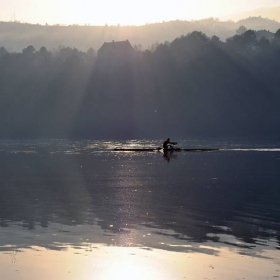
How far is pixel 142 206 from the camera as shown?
40.5 metres

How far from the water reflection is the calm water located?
0.14 feet

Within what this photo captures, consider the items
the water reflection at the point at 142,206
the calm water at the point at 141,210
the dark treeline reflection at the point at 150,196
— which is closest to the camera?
the calm water at the point at 141,210

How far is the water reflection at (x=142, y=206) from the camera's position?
92.3ft

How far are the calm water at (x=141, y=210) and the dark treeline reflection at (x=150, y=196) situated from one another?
2.2 inches

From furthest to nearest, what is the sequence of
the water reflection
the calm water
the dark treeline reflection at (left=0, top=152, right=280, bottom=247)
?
the dark treeline reflection at (left=0, top=152, right=280, bottom=247), the water reflection, the calm water

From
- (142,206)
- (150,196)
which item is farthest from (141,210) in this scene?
(150,196)

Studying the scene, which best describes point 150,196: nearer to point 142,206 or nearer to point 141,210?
point 142,206

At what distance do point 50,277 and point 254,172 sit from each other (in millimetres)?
46002

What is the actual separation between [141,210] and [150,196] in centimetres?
Result: 731

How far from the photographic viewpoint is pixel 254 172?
65312 millimetres

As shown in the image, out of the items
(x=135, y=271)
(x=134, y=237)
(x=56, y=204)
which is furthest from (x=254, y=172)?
(x=135, y=271)

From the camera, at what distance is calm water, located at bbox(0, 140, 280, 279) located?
2653 centimetres

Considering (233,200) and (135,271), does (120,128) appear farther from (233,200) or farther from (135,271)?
(135,271)

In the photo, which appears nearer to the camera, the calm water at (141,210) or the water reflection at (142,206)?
the calm water at (141,210)
